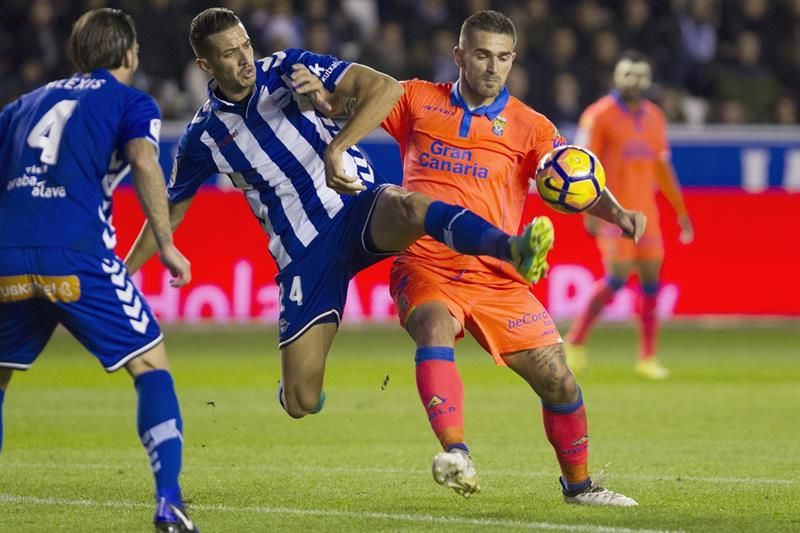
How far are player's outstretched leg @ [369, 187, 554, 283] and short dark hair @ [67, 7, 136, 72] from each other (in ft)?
4.84

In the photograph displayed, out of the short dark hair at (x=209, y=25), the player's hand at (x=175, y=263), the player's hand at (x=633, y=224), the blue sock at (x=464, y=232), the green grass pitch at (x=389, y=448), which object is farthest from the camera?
the short dark hair at (x=209, y=25)

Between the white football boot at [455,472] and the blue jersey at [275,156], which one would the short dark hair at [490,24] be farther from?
the white football boot at [455,472]

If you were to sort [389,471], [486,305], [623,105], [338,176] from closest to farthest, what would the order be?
1. [338,176]
2. [486,305]
3. [389,471]
4. [623,105]

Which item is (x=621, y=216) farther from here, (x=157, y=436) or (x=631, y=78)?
(x=631, y=78)

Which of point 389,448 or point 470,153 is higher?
point 470,153

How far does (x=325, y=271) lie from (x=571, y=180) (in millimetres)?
Answer: 1325

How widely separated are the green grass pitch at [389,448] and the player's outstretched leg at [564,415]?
0.48 feet

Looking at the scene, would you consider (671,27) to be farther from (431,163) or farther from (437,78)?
(431,163)

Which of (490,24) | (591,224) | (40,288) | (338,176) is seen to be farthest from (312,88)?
(591,224)

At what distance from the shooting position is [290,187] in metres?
7.13

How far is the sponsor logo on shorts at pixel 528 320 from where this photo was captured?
21.5 ft

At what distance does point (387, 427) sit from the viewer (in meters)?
9.69

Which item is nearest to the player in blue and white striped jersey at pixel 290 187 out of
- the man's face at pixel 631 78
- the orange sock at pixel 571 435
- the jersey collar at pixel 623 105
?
the orange sock at pixel 571 435

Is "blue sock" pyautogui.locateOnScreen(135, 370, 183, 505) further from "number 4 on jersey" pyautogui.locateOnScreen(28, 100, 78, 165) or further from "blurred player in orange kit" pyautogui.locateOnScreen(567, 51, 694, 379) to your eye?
"blurred player in orange kit" pyautogui.locateOnScreen(567, 51, 694, 379)
